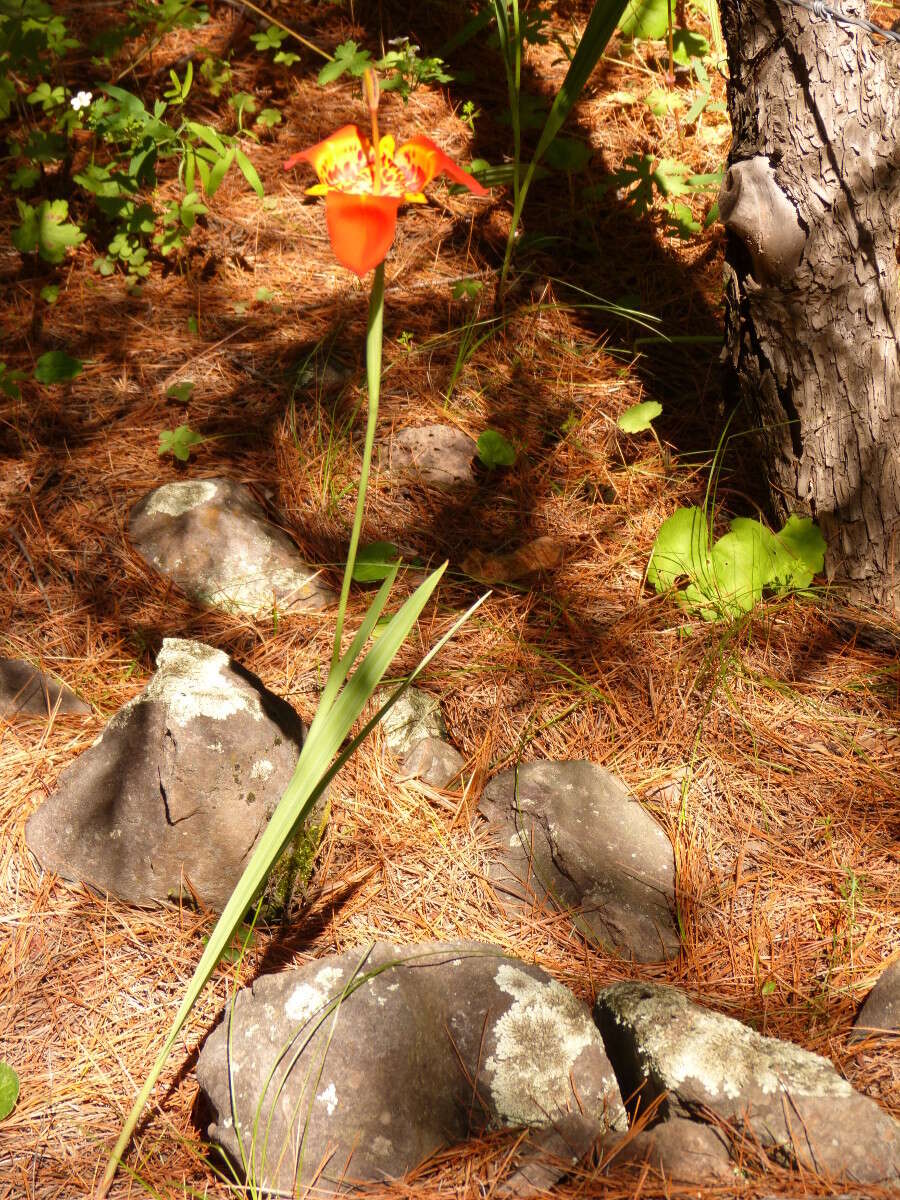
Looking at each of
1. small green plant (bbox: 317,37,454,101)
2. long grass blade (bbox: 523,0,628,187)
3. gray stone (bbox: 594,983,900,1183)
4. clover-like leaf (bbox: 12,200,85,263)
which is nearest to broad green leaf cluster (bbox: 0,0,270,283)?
clover-like leaf (bbox: 12,200,85,263)

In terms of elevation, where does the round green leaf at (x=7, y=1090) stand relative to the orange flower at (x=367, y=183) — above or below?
below

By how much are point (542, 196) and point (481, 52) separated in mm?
732

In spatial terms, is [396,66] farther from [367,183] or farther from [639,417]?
[367,183]

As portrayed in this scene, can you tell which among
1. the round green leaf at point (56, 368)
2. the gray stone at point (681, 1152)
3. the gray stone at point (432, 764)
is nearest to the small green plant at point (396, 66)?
the round green leaf at point (56, 368)

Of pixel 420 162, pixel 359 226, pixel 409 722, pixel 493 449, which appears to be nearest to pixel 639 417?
pixel 493 449

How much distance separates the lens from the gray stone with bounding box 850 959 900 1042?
1391mm

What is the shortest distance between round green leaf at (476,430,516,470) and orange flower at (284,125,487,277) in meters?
1.02

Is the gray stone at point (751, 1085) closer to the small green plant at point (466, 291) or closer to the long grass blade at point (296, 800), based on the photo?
the long grass blade at point (296, 800)

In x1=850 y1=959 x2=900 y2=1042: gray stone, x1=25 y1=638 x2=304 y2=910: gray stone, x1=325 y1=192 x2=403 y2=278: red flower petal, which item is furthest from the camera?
x1=25 y1=638 x2=304 y2=910: gray stone

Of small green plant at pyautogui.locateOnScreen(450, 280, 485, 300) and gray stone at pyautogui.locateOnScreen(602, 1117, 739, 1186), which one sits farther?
small green plant at pyautogui.locateOnScreen(450, 280, 485, 300)

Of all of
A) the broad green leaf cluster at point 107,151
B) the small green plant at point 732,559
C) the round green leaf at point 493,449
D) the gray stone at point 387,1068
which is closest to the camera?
the gray stone at point 387,1068

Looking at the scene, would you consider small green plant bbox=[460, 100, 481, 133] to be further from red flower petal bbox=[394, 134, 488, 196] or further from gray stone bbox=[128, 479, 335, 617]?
red flower petal bbox=[394, 134, 488, 196]

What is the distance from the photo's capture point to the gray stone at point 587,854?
1.58 metres

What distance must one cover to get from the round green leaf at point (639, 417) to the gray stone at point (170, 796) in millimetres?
1154
